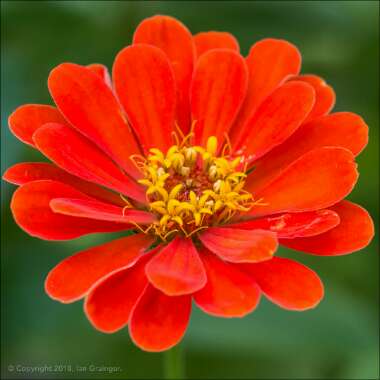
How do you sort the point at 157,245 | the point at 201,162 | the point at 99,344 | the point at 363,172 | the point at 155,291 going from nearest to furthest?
the point at 155,291, the point at 157,245, the point at 201,162, the point at 99,344, the point at 363,172

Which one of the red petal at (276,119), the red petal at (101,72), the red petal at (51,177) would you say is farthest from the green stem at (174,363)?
the red petal at (101,72)

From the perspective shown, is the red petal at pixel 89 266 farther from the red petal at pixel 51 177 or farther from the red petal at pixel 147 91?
the red petal at pixel 147 91

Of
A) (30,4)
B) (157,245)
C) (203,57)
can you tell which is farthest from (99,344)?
(30,4)

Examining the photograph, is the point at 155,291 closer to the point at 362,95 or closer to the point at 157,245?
the point at 157,245

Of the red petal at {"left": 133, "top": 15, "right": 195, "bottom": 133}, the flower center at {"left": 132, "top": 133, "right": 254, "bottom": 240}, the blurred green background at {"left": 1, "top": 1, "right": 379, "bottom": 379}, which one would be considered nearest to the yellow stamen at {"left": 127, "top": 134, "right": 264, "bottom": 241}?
the flower center at {"left": 132, "top": 133, "right": 254, "bottom": 240}

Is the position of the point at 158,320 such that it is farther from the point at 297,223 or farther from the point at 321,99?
the point at 321,99

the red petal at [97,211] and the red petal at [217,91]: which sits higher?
the red petal at [217,91]

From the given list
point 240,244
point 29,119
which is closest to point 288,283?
point 240,244
